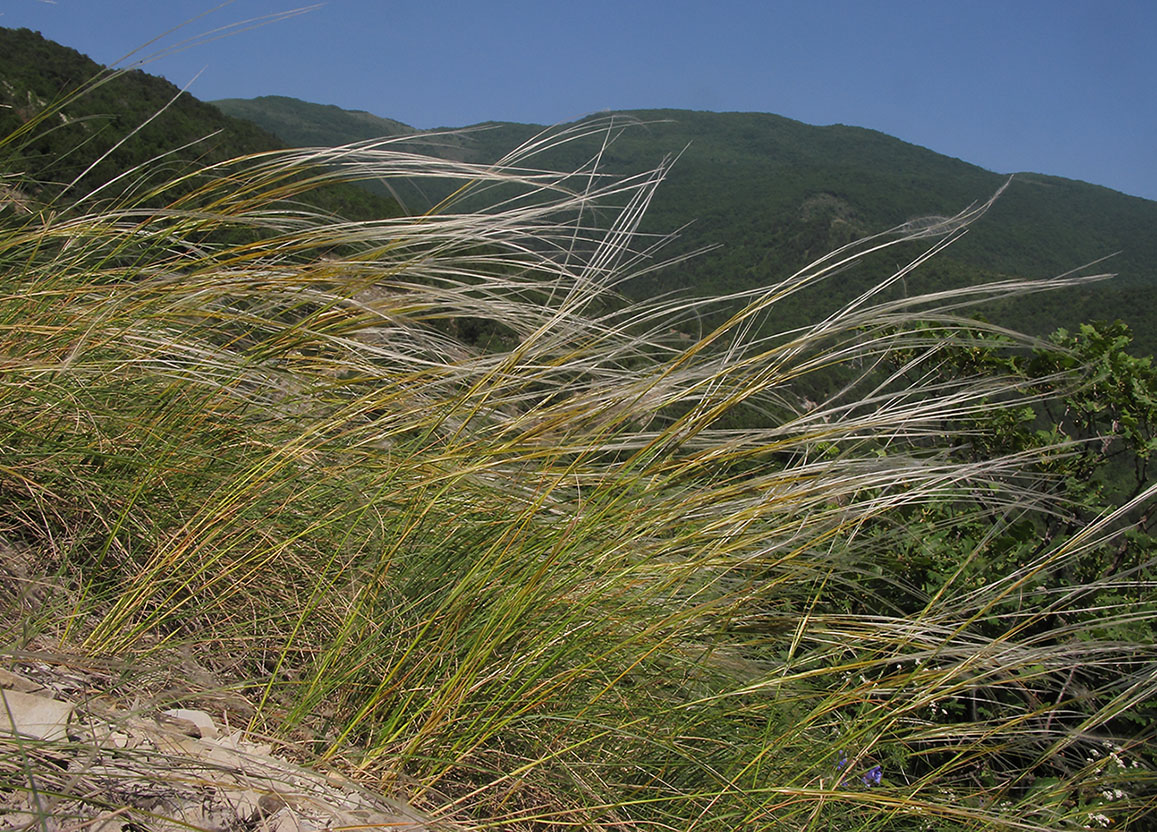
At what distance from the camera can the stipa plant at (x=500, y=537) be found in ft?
3.35

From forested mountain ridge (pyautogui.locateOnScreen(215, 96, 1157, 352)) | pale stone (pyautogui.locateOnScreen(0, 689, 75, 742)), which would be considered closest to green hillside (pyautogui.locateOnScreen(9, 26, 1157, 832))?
pale stone (pyautogui.locateOnScreen(0, 689, 75, 742))

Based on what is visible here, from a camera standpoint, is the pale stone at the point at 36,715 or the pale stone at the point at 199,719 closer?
the pale stone at the point at 36,715

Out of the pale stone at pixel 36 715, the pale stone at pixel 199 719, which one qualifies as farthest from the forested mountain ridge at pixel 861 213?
the pale stone at pixel 36 715

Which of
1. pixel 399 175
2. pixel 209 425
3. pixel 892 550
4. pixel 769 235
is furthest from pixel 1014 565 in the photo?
pixel 769 235

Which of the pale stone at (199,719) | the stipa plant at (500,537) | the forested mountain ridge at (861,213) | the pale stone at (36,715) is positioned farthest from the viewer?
the forested mountain ridge at (861,213)

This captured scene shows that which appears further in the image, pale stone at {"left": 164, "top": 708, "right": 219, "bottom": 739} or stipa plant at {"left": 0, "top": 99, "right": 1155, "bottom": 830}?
stipa plant at {"left": 0, "top": 99, "right": 1155, "bottom": 830}

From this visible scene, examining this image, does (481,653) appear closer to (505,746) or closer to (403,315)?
(505,746)

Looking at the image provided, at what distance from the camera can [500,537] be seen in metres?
1.19

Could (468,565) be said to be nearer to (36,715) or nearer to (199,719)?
(199,719)

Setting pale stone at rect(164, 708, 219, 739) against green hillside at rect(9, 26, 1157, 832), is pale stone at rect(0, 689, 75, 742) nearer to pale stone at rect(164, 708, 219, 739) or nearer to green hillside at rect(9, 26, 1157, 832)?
green hillside at rect(9, 26, 1157, 832)

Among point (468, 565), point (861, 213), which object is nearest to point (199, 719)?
point (468, 565)

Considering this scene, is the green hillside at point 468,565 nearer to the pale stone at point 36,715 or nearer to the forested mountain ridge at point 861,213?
the pale stone at point 36,715

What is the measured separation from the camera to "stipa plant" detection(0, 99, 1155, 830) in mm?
1022

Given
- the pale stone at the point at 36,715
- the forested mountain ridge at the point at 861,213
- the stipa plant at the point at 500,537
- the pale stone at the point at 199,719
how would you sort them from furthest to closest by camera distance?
the forested mountain ridge at the point at 861,213 < the stipa plant at the point at 500,537 < the pale stone at the point at 199,719 < the pale stone at the point at 36,715
